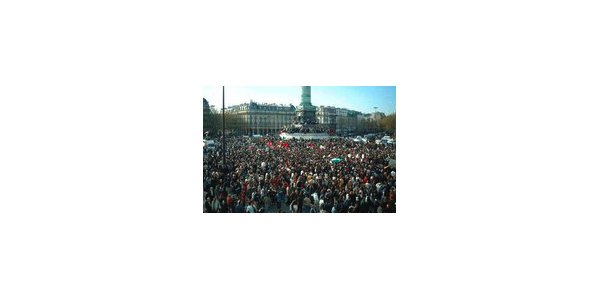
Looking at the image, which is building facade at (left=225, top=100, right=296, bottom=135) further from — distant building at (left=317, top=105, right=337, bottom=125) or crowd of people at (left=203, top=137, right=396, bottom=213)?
distant building at (left=317, top=105, right=337, bottom=125)

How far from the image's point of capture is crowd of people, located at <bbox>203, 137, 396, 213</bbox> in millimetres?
6012

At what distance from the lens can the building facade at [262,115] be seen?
6.18 m

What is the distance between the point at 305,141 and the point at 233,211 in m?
1.69

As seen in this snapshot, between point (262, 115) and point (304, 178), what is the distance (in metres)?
1.26

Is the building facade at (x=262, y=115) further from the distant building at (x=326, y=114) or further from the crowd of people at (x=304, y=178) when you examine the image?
the distant building at (x=326, y=114)

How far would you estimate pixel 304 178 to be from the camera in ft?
20.4

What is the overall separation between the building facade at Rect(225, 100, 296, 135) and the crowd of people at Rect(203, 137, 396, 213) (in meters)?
0.22

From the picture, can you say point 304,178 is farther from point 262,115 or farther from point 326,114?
point 262,115

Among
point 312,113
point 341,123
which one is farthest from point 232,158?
point 341,123

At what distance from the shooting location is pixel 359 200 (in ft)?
19.7

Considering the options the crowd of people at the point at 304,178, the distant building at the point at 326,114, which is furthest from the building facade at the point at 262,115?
the distant building at the point at 326,114

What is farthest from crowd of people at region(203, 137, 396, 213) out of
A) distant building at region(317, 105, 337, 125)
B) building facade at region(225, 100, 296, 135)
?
distant building at region(317, 105, 337, 125)

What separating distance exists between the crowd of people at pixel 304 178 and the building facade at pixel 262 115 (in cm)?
22

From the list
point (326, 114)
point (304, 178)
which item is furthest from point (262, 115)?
point (304, 178)
